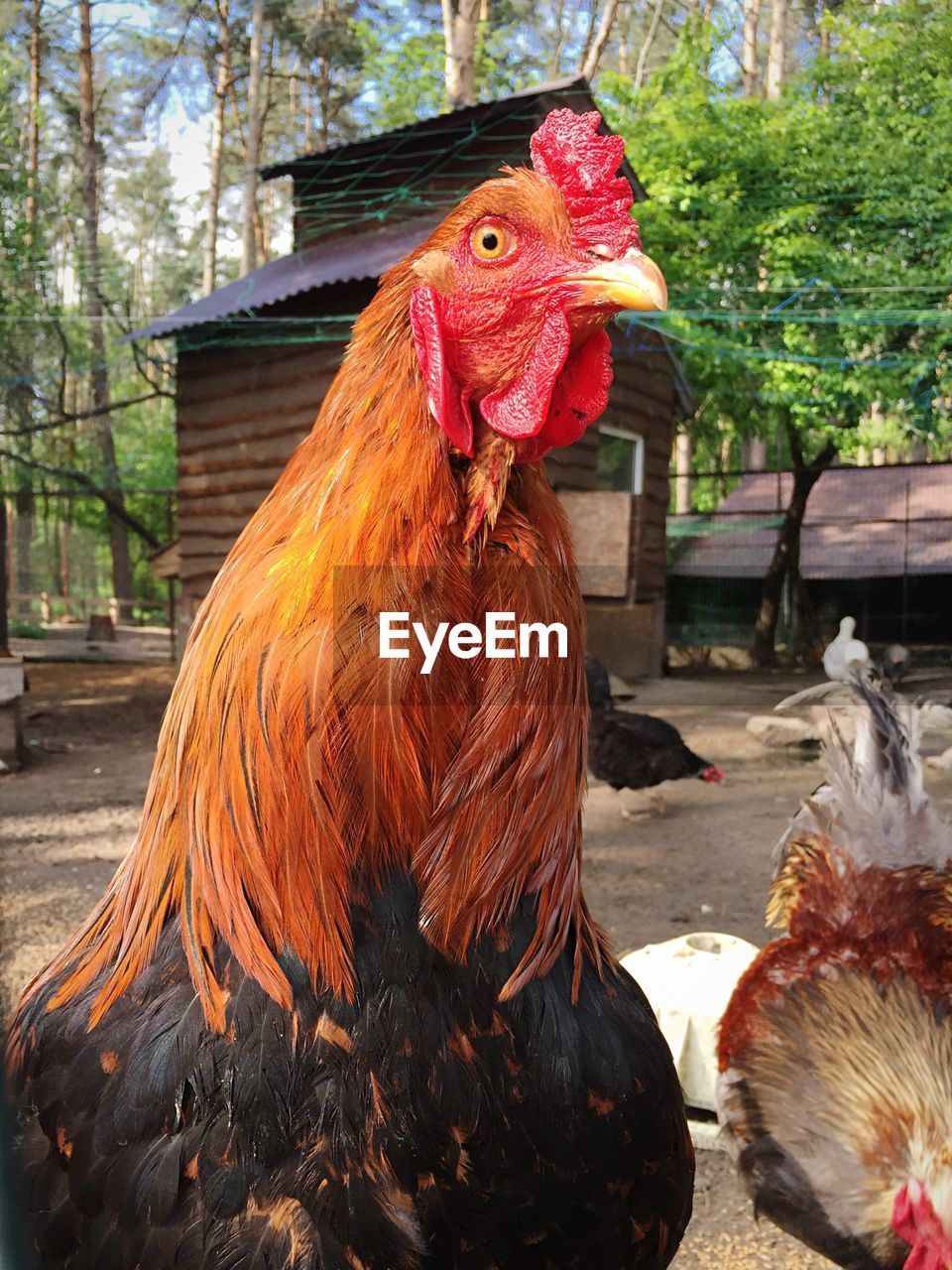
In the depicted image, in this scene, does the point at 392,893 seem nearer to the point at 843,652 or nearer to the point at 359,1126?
the point at 359,1126

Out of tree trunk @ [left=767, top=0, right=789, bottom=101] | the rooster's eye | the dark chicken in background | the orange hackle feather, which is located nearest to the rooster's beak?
the rooster's eye

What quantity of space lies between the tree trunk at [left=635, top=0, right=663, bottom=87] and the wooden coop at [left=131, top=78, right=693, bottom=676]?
5.77 feet

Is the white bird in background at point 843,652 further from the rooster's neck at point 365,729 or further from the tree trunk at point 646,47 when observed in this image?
the rooster's neck at point 365,729

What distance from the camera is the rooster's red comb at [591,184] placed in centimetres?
130

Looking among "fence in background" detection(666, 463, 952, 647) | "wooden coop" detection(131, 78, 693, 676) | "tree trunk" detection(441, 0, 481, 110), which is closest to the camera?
"wooden coop" detection(131, 78, 693, 676)

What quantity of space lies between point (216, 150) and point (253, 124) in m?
1.50

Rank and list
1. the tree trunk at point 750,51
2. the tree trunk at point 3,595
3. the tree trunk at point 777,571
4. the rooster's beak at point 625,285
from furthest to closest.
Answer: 1. the tree trunk at point 777,571
2. the tree trunk at point 750,51
3. the tree trunk at point 3,595
4. the rooster's beak at point 625,285

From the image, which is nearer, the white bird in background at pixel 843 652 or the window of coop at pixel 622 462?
the white bird in background at pixel 843 652

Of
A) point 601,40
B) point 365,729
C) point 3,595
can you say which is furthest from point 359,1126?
point 601,40

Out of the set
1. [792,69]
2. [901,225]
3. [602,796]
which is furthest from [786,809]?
[792,69]

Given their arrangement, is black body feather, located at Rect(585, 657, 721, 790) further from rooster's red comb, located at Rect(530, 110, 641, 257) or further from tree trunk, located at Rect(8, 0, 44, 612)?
tree trunk, located at Rect(8, 0, 44, 612)

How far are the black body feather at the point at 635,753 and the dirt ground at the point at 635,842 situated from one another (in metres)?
0.28

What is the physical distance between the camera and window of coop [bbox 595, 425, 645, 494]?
36.8ft

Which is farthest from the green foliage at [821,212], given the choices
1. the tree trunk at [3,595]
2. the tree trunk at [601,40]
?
the tree trunk at [3,595]
